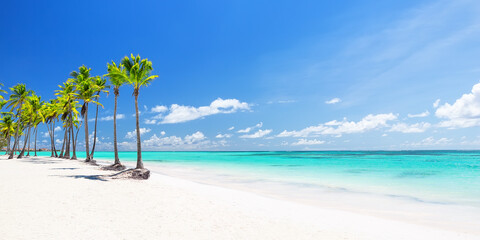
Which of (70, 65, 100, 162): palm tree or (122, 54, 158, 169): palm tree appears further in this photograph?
(70, 65, 100, 162): palm tree

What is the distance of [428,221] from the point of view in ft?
27.7

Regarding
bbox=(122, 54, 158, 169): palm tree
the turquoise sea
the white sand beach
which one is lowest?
the turquoise sea

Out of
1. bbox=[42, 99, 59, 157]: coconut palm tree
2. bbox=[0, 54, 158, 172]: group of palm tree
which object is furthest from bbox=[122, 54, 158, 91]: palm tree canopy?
bbox=[42, 99, 59, 157]: coconut palm tree

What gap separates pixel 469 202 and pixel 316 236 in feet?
33.3

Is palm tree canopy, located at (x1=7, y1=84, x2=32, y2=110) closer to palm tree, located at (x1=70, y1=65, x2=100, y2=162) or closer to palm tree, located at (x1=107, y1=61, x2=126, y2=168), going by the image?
palm tree, located at (x1=70, y1=65, x2=100, y2=162)

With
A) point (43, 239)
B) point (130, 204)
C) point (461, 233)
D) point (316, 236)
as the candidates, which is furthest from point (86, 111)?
point (461, 233)

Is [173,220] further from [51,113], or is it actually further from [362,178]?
[51,113]

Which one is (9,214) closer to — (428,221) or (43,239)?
(43,239)

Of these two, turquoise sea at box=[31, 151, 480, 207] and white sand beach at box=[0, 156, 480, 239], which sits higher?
white sand beach at box=[0, 156, 480, 239]

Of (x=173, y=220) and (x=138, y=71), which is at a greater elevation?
(x=138, y=71)

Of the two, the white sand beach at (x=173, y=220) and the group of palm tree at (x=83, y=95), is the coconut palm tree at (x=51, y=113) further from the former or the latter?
the white sand beach at (x=173, y=220)

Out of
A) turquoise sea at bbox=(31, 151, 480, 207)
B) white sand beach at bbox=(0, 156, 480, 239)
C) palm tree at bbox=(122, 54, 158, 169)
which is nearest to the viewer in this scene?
white sand beach at bbox=(0, 156, 480, 239)

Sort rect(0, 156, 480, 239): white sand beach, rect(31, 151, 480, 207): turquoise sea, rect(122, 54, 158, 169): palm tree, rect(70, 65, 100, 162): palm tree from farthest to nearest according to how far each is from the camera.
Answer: rect(70, 65, 100, 162): palm tree, rect(122, 54, 158, 169): palm tree, rect(31, 151, 480, 207): turquoise sea, rect(0, 156, 480, 239): white sand beach

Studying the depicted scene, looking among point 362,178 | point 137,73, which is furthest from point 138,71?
point 362,178
